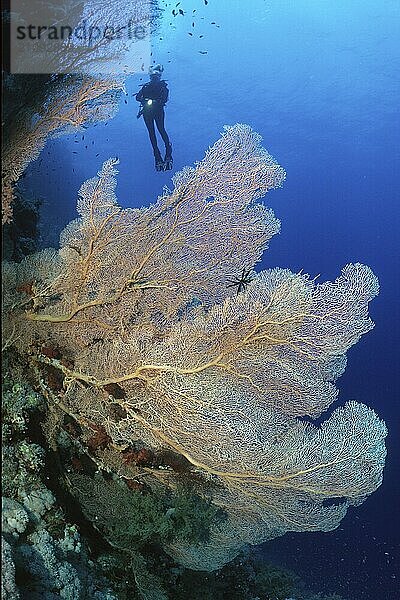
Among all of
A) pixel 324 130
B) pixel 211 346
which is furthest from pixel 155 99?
pixel 324 130

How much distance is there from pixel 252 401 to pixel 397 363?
4356cm

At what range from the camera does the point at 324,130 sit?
145 ft

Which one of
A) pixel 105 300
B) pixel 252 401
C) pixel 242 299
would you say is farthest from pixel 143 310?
pixel 252 401

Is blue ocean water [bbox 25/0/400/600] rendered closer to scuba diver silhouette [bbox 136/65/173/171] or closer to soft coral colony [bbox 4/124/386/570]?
scuba diver silhouette [bbox 136/65/173/171]

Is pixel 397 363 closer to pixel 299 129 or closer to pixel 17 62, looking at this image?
pixel 299 129

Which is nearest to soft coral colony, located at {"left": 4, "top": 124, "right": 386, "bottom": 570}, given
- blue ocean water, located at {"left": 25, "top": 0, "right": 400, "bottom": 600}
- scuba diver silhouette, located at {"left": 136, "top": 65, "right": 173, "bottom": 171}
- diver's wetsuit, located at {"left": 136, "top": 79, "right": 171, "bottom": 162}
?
scuba diver silhouette, located at {"left": 136, "top": 65, "right": 173, "bottom": 171}

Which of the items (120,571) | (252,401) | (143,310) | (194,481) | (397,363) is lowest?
(397,363)

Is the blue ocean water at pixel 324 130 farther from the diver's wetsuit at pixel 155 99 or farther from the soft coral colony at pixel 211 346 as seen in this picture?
the soft coral colony at pixel 211 346

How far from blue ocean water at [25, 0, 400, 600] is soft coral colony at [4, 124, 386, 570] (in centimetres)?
1468

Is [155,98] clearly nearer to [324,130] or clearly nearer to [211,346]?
[211,346]

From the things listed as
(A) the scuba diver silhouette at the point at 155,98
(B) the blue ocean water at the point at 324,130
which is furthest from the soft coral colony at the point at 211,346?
(B) the blue ocean water at the point at 324,130

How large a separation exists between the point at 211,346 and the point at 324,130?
46.2 metres

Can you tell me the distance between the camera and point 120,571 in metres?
→ 4.20

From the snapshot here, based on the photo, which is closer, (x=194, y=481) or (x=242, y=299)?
(x=242, y=299)
